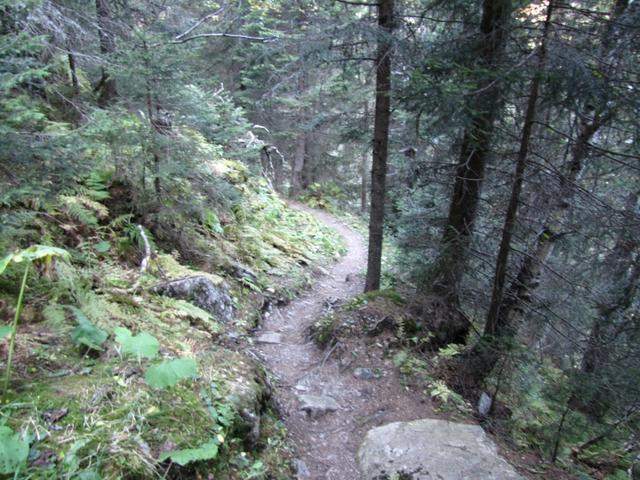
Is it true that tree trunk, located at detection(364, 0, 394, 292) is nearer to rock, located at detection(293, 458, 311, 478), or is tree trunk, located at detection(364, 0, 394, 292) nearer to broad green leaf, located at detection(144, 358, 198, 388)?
rock, located at detection(293, 458, 311, 478)

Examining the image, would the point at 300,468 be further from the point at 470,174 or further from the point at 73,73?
the point at 73,73

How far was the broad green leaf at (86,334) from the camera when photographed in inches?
128

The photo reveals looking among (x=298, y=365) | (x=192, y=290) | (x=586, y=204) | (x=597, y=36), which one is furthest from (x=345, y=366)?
(x=597, y=36)

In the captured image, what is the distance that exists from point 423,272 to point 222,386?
409cm

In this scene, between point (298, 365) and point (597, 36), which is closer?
point (597, 36)

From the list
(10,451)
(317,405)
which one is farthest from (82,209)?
(317,405)

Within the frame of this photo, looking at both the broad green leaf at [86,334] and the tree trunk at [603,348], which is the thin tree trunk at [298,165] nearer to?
the tree trunk at [603,348]

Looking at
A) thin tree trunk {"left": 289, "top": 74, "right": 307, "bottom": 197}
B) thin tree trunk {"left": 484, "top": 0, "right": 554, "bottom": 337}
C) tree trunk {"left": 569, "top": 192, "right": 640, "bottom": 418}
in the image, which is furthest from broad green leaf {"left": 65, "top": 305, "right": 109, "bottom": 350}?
thin tree trunk {"left": 289, "top": 74, "right": 307, "bottom": 197}

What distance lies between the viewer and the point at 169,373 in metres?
2.80

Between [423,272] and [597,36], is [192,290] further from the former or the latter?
[597,36]

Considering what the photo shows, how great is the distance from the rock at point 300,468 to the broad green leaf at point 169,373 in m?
2.00

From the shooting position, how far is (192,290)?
5961 mm

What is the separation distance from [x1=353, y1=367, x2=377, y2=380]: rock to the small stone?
1.56m

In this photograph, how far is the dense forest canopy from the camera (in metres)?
4.65
